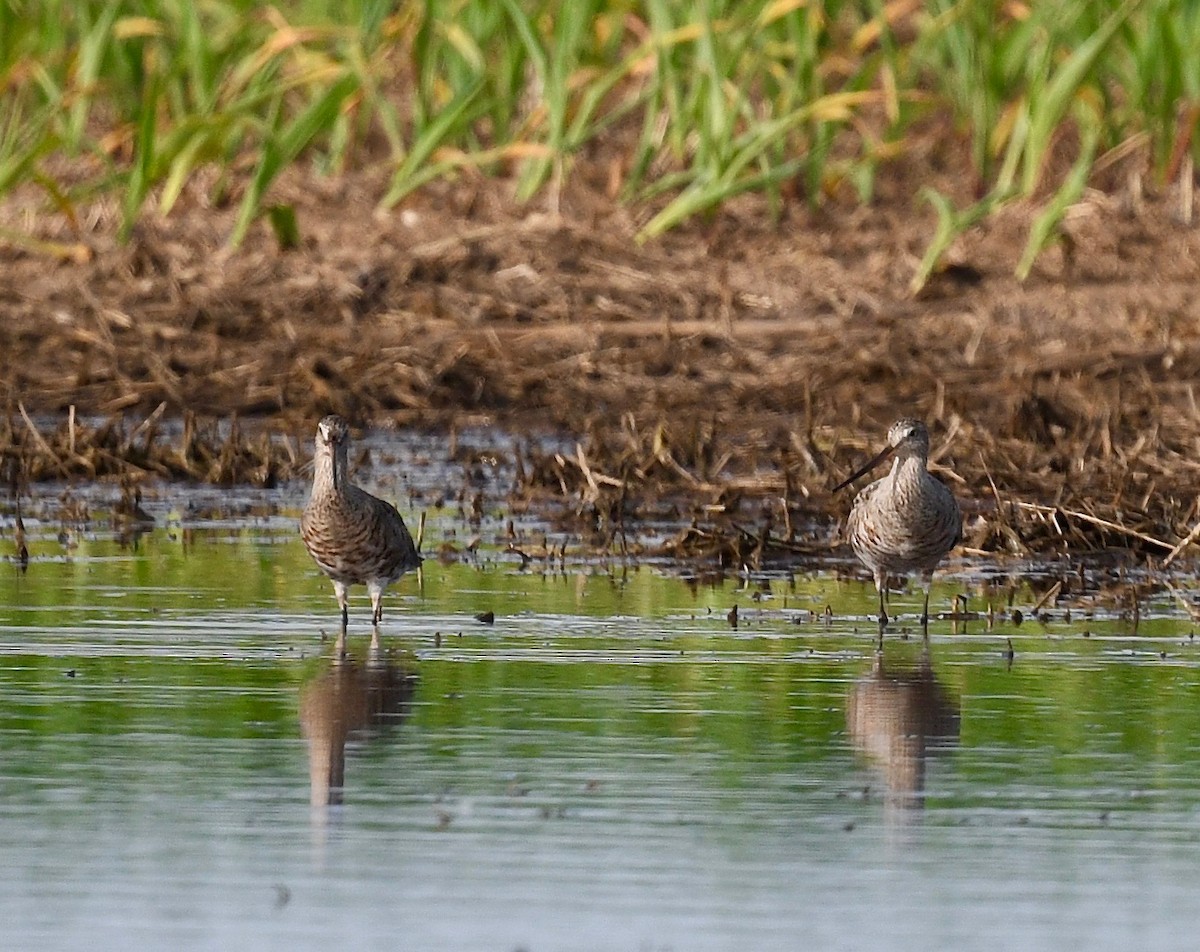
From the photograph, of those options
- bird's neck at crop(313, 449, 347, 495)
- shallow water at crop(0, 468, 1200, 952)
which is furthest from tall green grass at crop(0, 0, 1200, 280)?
bird's neck at crop(313, 449, 347, 495)

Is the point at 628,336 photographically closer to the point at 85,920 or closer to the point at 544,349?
the point at 544,349

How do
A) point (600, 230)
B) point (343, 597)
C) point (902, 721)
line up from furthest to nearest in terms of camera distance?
point (600, 230)
point (343, 597)
point (902, 721)

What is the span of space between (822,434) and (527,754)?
6.36 meters

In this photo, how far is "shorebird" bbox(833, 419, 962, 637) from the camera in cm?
1005

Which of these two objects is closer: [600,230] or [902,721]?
[902,721]

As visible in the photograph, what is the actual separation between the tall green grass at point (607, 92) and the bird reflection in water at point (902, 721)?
22.5 ft

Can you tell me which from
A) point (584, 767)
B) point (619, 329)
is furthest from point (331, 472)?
point (619, 329)

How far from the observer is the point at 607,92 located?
57.7 ft

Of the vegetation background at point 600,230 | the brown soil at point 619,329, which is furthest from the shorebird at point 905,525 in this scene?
the vegetation background at point 600,230

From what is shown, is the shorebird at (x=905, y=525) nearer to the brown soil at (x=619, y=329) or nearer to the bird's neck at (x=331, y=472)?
the bird's neck at (x=331, y=472)

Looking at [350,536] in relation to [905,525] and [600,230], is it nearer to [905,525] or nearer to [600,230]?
[905,525]

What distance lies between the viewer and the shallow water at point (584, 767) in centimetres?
585

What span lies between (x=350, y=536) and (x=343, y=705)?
1826mm

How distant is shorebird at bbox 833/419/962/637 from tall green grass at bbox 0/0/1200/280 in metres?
5.18
